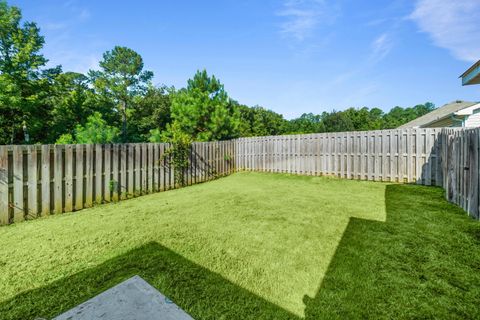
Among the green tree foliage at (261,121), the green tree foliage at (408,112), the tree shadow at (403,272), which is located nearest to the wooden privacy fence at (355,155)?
the tree shadow at (403,272)

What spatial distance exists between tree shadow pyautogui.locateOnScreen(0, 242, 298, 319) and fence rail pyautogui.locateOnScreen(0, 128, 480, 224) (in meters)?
2.68

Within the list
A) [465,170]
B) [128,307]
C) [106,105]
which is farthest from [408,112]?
[128,307]

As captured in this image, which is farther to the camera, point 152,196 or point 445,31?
point 445,31

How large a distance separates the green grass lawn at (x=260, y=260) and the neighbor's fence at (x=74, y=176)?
0.36 m

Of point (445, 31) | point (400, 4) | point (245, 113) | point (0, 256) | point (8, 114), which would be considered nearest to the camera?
point (0, 256)

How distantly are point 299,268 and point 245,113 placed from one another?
3456 centimetres

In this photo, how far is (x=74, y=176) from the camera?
4305mm

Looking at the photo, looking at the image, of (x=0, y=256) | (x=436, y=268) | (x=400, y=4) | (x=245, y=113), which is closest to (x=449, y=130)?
(x=400, y=4)

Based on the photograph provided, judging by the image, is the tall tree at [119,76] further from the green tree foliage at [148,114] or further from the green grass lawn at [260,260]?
the green grass lawn at [260,260]

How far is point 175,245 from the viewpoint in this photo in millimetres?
2670

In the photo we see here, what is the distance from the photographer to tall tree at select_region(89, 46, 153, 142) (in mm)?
28594

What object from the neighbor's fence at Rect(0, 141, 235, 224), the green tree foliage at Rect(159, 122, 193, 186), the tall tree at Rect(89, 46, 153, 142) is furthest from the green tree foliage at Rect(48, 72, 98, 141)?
the neighbor's fence at Rect(0, 141, 235, 224)

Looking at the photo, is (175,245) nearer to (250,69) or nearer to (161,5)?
(161,5)

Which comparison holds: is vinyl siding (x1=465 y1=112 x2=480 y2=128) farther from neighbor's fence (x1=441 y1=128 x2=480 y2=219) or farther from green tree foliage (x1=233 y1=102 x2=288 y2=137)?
green tree foliage (x1=233 y1=102 x2=288 y2=137)
